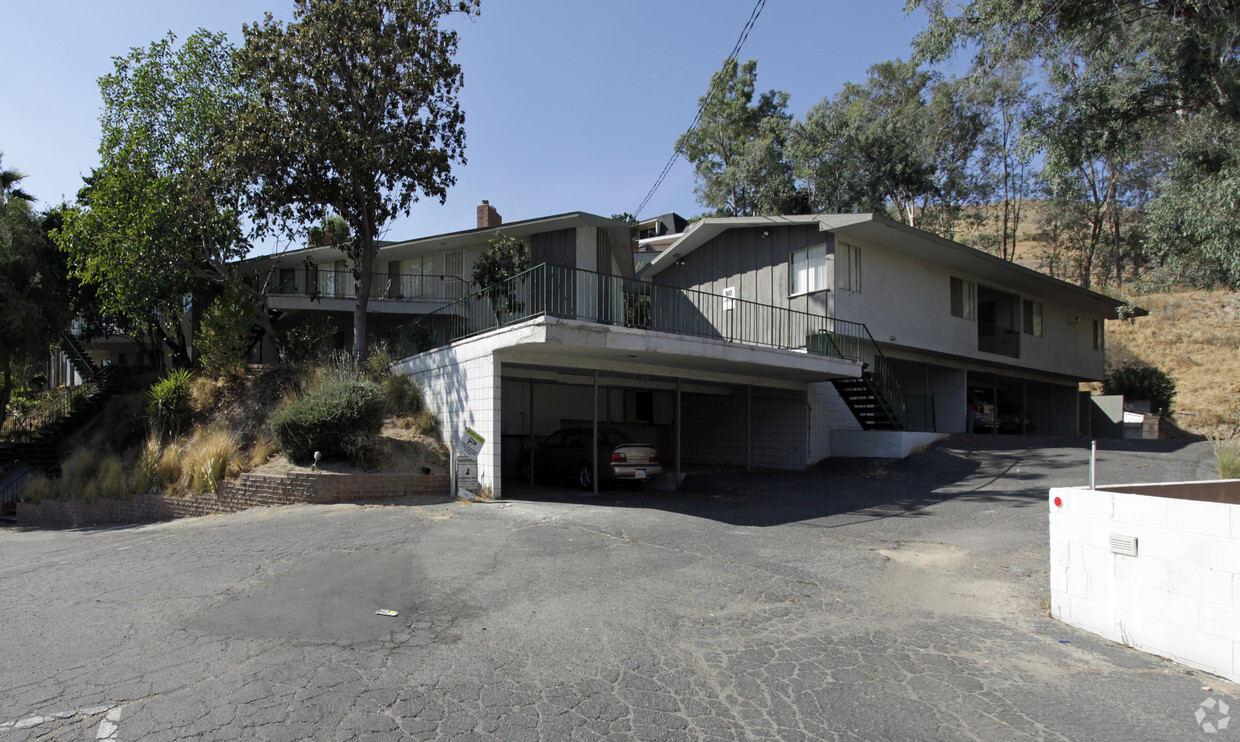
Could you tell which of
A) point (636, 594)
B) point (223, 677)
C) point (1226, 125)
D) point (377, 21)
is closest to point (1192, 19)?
point (1226, 125)

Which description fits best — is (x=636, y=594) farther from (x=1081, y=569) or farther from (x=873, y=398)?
Answer: (x=873, y=398)

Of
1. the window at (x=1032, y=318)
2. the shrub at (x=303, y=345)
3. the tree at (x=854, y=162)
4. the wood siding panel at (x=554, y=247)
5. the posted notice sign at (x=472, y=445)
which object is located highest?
the tree at (x=854, y=162)

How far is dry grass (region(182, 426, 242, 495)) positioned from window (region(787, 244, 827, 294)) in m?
14.2

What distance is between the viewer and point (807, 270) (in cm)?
1880

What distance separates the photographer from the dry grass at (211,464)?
1273cm

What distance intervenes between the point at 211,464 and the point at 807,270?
14.8 metres

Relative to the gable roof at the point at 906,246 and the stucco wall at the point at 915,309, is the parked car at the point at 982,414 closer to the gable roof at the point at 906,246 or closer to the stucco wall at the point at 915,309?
the stucco wall at the point at 915,309

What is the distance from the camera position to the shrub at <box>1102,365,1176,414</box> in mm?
28844

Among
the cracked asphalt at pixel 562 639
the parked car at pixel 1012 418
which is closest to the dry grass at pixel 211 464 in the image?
the cracked asphalt at pixel 562 639

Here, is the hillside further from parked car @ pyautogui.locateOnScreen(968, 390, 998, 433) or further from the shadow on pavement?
the shadow on pavement

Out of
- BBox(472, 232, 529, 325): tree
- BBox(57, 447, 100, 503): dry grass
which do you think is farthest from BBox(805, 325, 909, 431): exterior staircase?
BBox(57, 447, 100, 503): dry grass

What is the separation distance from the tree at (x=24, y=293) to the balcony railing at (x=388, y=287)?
610 cm

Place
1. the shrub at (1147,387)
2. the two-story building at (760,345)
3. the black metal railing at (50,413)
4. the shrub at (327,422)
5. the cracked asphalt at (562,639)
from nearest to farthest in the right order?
the cracked asphalt at (562,639)
the shrub at (327,422)
the two-story building at (760,345)
the black metal railing at (50,413)
the shrub at (1147,387)

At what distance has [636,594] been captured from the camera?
6.47 meters
